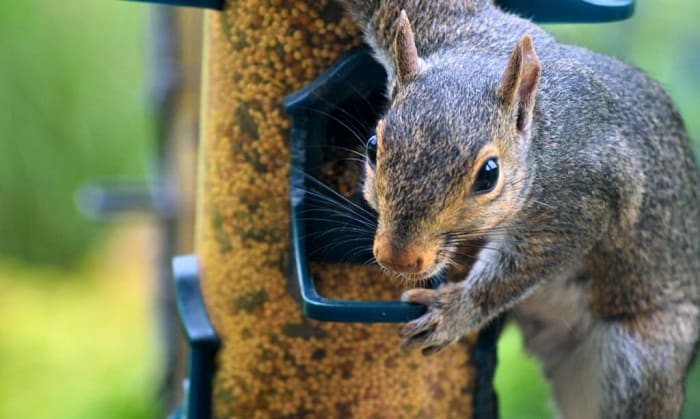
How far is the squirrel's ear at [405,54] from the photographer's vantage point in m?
1.75

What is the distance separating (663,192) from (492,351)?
0.47 meters

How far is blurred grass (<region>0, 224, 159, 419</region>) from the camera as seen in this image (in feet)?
15.7

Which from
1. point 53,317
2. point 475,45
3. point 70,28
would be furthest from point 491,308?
point 70,28

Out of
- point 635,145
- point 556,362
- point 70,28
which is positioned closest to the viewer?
point 635,145

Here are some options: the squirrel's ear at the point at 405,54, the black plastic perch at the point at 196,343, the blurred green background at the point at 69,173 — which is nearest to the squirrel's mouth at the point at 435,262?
the squirrel's ear at the point at 405,54

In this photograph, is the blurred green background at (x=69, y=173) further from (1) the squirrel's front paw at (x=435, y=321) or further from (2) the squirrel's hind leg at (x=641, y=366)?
(1) the squirrel's front paw at (x=435, y=321)

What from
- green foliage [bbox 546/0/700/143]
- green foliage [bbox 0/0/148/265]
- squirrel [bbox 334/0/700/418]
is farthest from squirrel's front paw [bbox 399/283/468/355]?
green foliage [bbox 0/0/148/265]

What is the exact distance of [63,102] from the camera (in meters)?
5.99

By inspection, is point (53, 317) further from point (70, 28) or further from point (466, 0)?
point (466, 0)

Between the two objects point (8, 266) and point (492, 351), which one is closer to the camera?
point (492, 351)

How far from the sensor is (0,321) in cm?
557

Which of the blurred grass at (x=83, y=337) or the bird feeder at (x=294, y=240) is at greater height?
the bird feeder at (x=294, y=240)

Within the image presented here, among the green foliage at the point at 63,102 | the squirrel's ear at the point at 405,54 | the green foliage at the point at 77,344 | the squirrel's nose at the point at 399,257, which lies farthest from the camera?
the green foliage at the point at 63,102

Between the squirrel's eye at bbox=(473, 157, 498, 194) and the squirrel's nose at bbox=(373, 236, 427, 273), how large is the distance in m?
0.14
